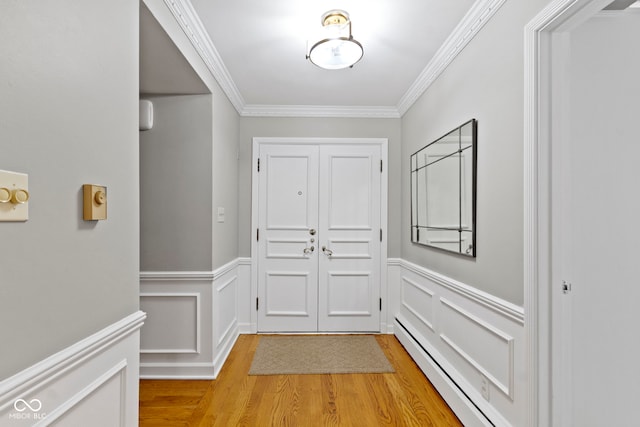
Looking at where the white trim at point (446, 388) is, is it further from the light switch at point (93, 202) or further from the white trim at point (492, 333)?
the light switch at point (93, 202)

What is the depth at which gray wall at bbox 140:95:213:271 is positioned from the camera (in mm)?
2676

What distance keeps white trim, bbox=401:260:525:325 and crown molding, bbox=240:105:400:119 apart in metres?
1.76

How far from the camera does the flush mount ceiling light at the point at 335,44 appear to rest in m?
1.97

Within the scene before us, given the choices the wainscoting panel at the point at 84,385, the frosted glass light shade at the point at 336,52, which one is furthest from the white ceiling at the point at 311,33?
the wainscoting panel at the point at 84,385

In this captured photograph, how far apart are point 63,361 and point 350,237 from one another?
2936mm

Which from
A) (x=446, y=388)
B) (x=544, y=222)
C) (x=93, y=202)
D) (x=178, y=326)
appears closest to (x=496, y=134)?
(x=544, y=222)

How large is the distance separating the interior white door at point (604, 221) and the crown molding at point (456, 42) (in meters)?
0.48

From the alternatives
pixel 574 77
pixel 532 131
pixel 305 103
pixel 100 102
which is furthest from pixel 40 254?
pixel 305 103

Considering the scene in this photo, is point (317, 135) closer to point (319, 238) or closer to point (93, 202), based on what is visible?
point (319, 238)

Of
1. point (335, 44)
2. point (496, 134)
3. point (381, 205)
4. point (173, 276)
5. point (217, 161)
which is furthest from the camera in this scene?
point (381, 205)

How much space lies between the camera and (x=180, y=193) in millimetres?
2678

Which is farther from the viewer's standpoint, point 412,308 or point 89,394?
point 412,308

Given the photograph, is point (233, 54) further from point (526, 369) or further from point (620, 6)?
point (526, 369)

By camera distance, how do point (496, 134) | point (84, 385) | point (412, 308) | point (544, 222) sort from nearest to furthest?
point (84, 385) < point (544, 222) < point (496, 134) < point (412, 308)
